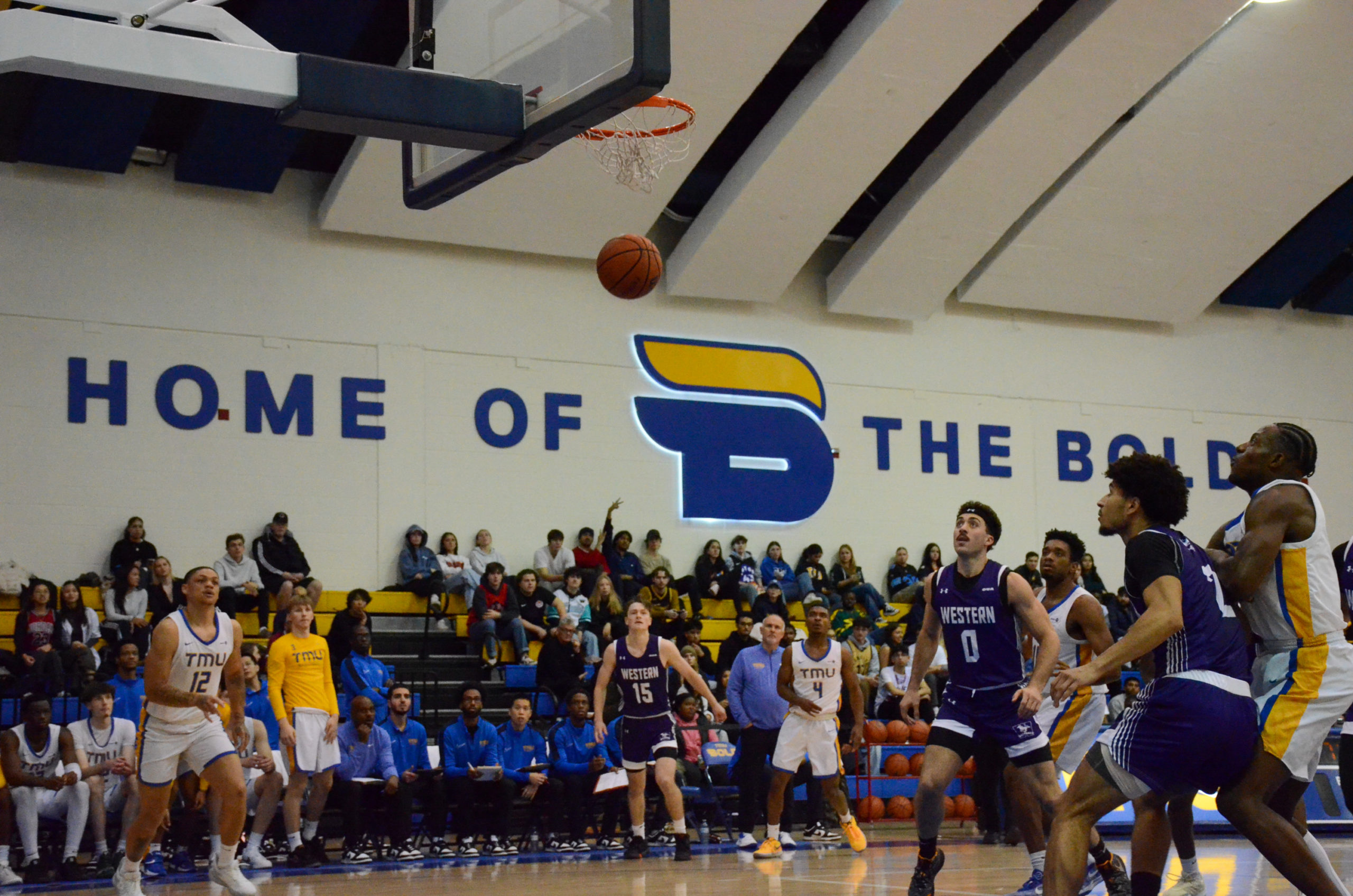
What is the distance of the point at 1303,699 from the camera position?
514 centimetres

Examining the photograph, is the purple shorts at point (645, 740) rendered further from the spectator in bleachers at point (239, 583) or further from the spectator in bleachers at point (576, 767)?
the spectator in bleachers at point (239, 583)

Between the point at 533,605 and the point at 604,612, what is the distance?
2.63 feet

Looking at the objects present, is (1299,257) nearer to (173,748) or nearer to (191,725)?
(191,725)

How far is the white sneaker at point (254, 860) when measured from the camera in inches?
410

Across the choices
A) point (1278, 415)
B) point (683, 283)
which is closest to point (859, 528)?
point (683, 283)

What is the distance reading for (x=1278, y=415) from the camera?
72.9 ft

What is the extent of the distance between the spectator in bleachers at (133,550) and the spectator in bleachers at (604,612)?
4.79m

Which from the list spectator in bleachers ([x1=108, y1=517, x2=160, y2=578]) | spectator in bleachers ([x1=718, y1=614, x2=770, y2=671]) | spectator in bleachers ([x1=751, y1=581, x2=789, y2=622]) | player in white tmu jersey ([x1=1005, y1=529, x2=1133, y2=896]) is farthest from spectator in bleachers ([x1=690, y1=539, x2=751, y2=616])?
player in white tmu jersey ([x1=1005, y1=529, x2=1133, y2=896])

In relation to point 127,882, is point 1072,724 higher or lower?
higher

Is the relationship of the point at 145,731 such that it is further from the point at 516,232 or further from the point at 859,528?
the point at 859,528

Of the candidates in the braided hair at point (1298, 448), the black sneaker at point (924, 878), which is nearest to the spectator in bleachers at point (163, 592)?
the black sneaker at point (924, 878)

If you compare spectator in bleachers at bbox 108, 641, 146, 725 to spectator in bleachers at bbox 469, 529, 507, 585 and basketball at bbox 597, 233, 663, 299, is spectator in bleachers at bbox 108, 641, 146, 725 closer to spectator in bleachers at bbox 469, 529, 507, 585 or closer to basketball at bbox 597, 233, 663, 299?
basketball at bbox 597, 233, 663, 299

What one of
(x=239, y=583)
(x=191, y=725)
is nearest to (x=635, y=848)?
(x=191, y=725)

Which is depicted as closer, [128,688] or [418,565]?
[128,688]
